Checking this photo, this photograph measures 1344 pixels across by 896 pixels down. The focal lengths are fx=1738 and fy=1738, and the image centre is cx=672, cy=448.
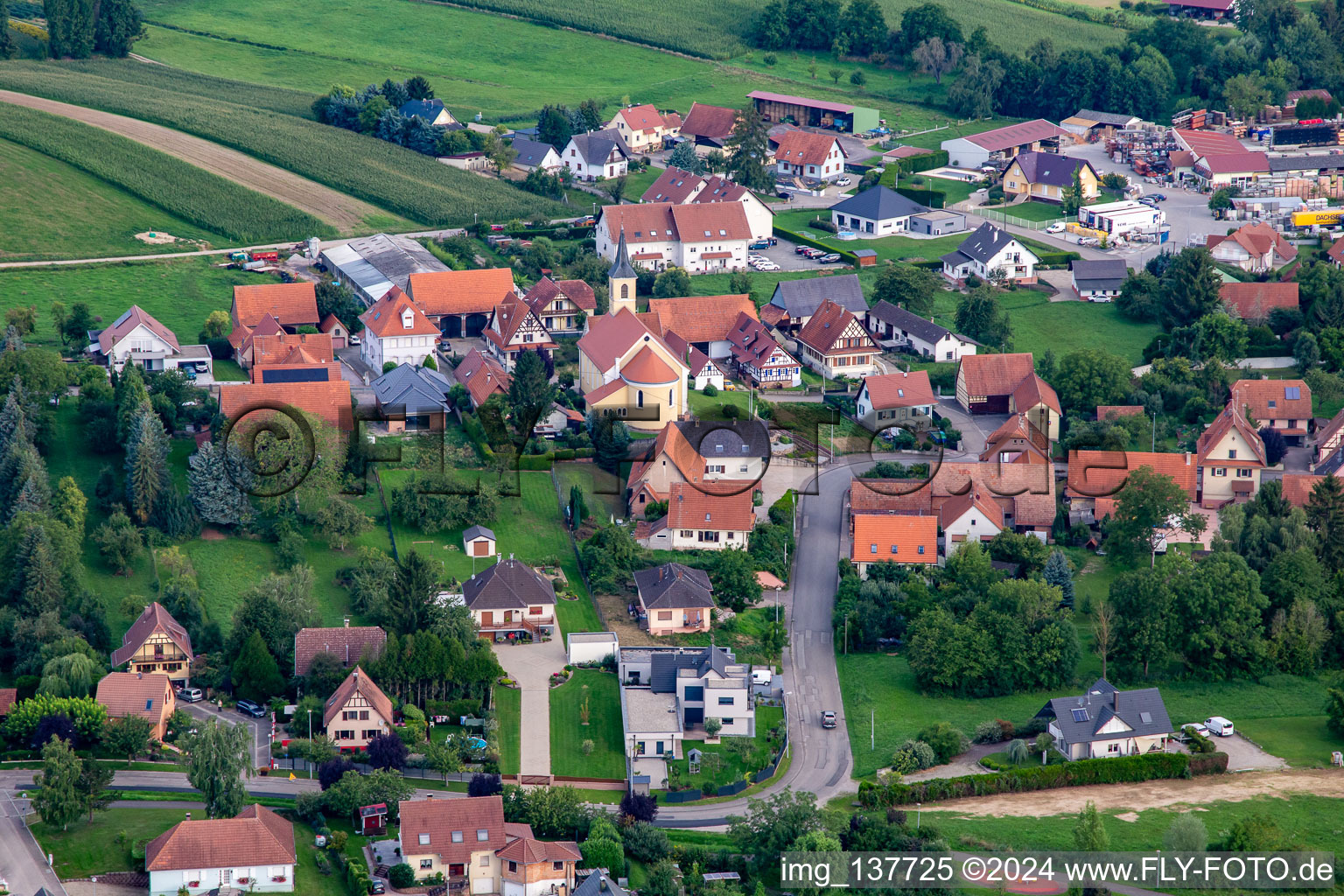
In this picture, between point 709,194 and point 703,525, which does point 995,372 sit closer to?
point 703,525

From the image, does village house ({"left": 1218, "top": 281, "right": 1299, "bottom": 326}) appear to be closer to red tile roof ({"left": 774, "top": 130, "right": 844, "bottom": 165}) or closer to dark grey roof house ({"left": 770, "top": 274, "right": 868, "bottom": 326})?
dark grey roof house ({"left": 770, "top": 274, "right": 868, "bottom": 326})

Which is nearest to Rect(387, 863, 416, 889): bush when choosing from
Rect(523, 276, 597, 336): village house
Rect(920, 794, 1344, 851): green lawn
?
Rect(920, 794, 1344, 851): green lawn

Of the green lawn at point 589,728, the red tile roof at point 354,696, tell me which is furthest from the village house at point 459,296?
the red tile roof at point 354,696

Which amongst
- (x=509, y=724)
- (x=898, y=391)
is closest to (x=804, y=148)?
(x=898, y=391)

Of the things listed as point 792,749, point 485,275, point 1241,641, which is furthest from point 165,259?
point 1241,641

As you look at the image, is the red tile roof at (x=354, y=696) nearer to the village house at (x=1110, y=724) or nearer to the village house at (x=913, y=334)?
the village house at (x=1110, y=724)
